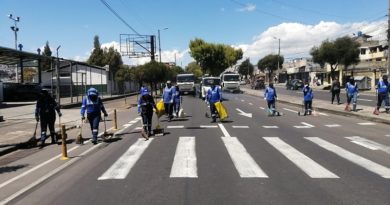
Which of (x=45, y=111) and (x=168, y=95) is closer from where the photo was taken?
(x=45, y=111)

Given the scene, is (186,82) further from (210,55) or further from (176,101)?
(210,55)

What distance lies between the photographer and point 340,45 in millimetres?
69562

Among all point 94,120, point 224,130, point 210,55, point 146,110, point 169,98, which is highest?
point 210,55

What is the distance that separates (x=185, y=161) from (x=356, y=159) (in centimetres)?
351

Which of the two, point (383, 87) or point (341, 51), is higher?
point (341, 51)

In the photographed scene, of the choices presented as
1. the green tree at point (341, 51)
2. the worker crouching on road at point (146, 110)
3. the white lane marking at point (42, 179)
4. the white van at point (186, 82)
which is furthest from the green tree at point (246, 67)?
the white lane marking at point (42, 179)

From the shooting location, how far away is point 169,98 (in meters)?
21.3

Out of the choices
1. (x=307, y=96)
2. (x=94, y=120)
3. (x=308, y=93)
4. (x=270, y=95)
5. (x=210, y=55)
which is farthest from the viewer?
(x=210, y=55)

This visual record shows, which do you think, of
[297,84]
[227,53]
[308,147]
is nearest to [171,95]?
[308,147]

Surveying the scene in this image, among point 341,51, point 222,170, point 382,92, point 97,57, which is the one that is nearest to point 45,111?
point 222,170

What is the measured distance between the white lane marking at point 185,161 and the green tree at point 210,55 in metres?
77.7

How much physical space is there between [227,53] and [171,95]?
74.5m

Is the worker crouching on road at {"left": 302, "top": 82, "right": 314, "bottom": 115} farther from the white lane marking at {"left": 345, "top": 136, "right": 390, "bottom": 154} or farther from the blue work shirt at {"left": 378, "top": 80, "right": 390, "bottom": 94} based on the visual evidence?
the white lane marking at {"left": 345, "top": 136, "right": 390, "bottom": 154}

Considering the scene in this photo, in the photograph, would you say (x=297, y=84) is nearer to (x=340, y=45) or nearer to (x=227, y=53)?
(x=340, y=45)
